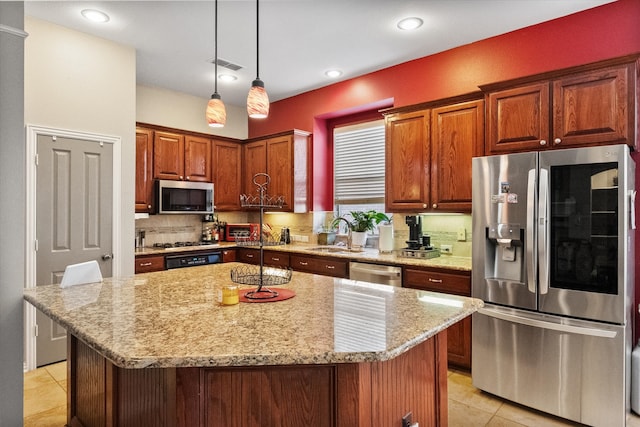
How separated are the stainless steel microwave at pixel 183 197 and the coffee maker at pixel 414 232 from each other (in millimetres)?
2606

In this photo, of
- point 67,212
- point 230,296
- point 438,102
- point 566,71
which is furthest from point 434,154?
point 67,212

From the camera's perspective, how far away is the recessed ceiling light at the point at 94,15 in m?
3.04

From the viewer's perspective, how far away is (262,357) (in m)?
1.15

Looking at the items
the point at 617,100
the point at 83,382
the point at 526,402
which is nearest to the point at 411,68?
the point at 617,100

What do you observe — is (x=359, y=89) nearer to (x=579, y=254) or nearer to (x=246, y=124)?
(x=246, y=124)

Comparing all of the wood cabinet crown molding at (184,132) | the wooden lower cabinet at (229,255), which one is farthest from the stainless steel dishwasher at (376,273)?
the wood cabinet crown molding at (184,132)

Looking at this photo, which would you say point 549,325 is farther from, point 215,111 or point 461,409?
point 215,111

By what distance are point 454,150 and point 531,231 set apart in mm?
1113

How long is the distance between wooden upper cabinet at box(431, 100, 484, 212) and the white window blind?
1.06 metres

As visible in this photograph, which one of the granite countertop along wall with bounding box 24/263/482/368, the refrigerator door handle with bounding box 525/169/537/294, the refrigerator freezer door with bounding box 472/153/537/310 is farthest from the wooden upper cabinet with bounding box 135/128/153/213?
the refrigerator door handle with bounding box 525/169/537/294

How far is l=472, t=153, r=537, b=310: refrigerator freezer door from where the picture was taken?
2.58 metres

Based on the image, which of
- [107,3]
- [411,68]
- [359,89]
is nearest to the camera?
[107,3]

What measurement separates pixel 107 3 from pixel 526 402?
4229 mm

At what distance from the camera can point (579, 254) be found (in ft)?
7.98
